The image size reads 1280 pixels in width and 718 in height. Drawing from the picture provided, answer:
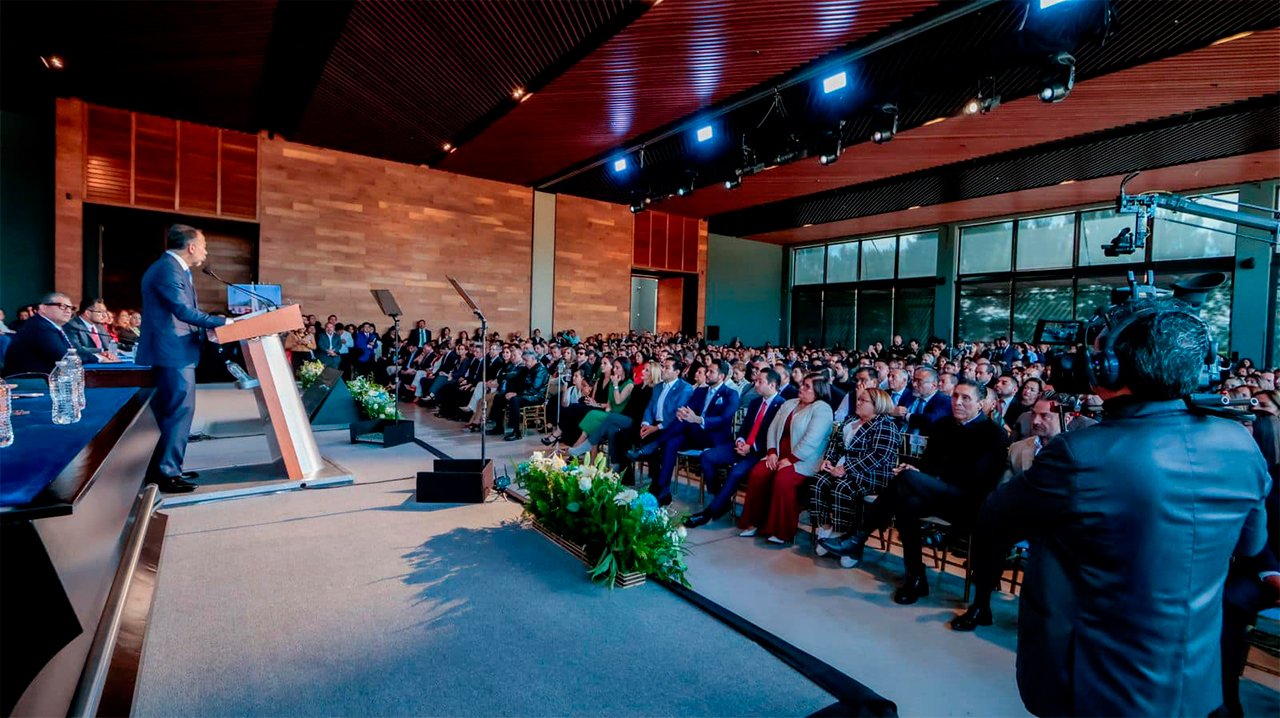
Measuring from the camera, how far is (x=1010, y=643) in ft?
8.71

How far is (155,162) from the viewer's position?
10.1 meters

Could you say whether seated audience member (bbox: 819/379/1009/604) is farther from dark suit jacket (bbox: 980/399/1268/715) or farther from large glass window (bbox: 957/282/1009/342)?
large glass window (bbox: 957/282/1009/342)

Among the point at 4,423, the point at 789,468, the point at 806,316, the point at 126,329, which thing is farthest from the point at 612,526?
the point at 806,316

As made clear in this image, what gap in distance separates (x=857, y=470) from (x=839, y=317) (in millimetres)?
15676

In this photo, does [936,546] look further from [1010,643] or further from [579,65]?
[579,65]

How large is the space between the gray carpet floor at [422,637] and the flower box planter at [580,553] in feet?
0.15

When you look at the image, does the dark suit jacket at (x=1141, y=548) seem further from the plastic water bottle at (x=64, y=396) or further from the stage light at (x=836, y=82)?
the stage light at (x=836, y=82)

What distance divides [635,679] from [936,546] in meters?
2.33

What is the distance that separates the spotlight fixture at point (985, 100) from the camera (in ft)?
21.9

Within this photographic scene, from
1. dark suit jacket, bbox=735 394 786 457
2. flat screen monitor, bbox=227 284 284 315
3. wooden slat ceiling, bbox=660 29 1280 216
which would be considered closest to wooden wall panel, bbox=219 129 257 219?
flat screen monitor, bbox=227 284 284 315

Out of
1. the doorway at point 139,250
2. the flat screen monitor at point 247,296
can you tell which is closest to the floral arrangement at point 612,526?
the flat screen monitor at point 247,296

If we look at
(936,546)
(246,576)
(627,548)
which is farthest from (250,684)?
(936,546)

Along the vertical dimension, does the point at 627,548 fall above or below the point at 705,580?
above

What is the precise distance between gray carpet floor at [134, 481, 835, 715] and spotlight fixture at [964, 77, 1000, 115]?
6.77 metres
